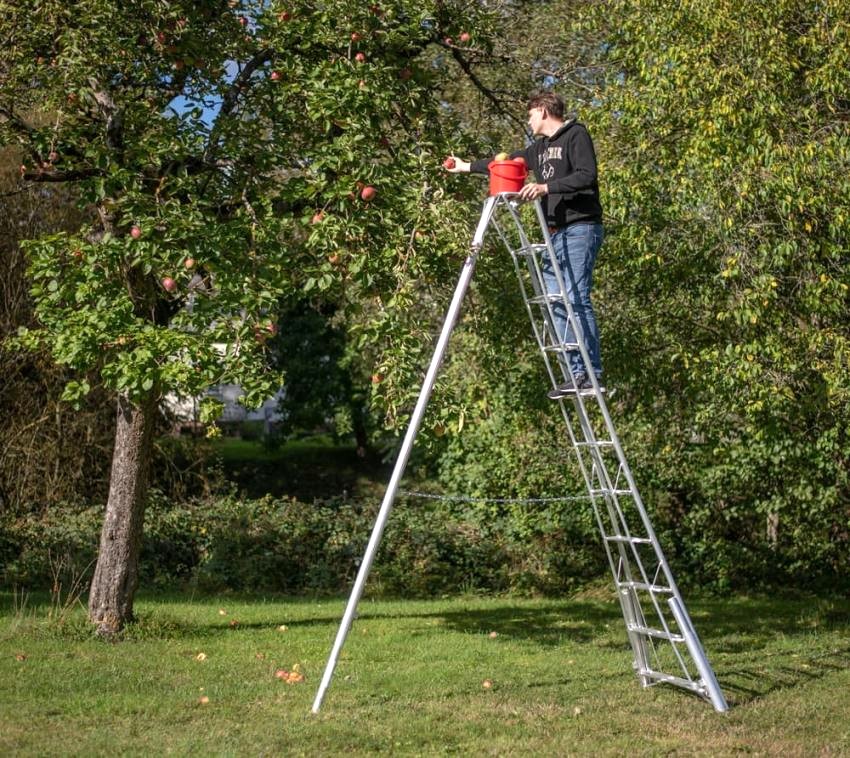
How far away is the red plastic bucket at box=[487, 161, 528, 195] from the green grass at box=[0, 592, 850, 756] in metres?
2.87

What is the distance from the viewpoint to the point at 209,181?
830cm

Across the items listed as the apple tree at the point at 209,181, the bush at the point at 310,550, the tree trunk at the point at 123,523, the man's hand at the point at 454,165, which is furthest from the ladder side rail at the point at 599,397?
the bush at the point at 310,550

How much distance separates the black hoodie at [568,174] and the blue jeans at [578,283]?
0.25 ft

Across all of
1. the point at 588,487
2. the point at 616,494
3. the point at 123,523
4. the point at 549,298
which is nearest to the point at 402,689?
the point at 588,487

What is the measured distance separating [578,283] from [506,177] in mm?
732

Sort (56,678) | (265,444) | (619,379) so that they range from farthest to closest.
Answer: (265,444), (619,379), (56,678)

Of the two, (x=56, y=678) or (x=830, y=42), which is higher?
(x=830, y=42)

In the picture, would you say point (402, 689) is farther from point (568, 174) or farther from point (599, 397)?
point (568, 174)

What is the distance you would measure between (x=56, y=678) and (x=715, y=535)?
8967 mm

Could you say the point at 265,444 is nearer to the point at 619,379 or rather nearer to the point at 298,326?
the point at 298,326

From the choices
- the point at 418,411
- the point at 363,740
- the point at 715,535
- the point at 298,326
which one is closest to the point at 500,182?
the point at 418,411

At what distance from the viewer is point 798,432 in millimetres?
10234

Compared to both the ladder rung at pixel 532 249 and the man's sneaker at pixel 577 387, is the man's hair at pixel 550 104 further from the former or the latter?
the man's sneaker at pixel 577 387

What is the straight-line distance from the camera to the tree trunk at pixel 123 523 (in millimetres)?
8758
